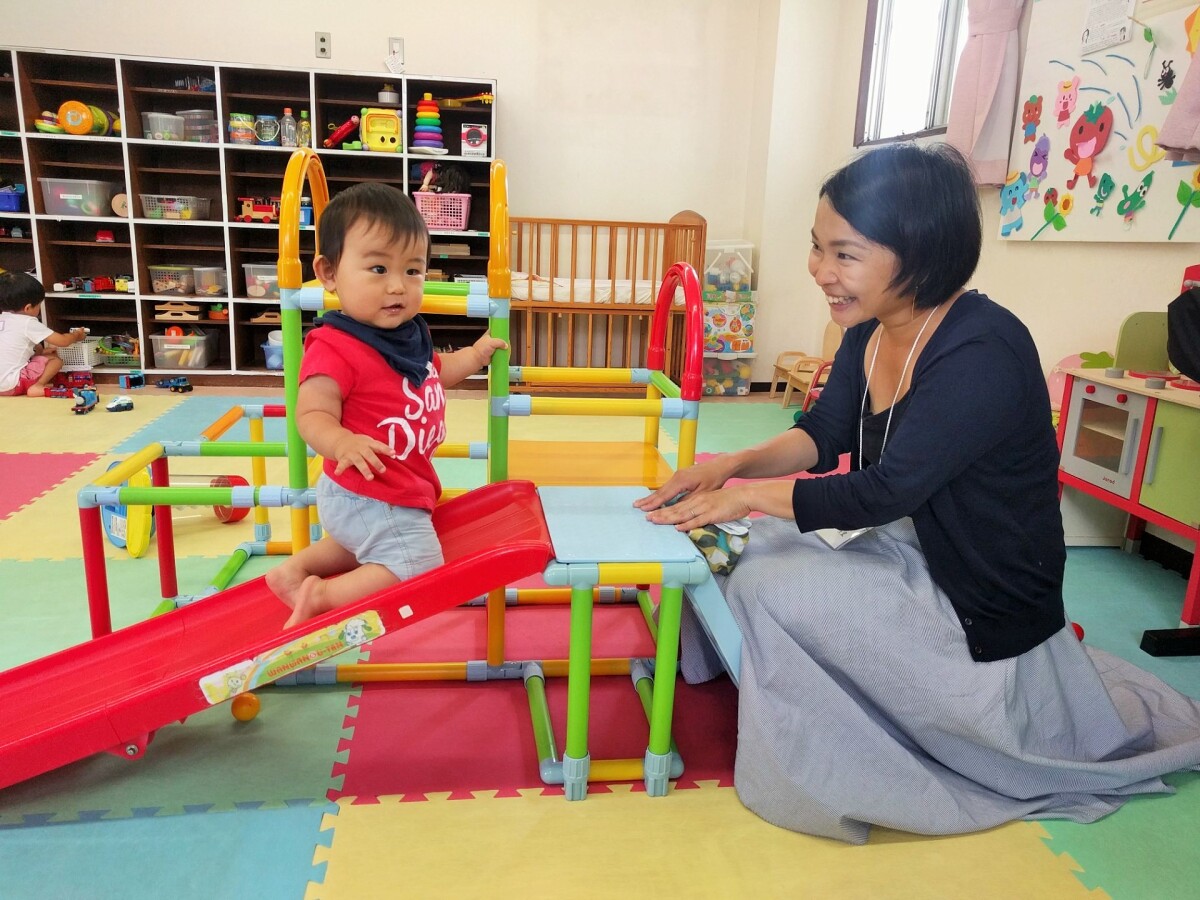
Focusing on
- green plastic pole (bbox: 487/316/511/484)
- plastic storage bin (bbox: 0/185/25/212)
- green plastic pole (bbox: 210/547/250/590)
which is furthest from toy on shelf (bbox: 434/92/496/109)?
green plastic pole (bbox: 487/316/511/484)

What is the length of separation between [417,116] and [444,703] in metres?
4.73

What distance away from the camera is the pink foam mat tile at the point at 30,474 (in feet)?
11.0

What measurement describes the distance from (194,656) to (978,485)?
63.6 inches

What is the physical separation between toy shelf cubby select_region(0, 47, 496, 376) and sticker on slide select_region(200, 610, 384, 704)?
15.1 ft

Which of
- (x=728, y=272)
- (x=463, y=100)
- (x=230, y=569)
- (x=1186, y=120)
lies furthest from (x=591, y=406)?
(x=463, y=100)

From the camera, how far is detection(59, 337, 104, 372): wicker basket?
568 centimetres

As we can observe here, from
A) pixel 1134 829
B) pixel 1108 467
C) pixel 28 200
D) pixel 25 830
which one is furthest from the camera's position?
pixel 28 200

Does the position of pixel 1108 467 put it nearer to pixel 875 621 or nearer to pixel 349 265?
pixel 875 621

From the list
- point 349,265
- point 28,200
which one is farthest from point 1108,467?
point 28,200

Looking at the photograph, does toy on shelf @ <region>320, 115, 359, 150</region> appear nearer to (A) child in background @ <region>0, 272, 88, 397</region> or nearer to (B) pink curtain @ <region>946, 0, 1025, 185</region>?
(A) child in background @ <region>0, 272, 88, 397</region>

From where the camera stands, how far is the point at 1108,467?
292 cm

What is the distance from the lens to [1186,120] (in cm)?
272

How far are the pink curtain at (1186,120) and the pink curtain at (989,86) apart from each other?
122cm

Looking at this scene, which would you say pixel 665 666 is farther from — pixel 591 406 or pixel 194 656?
pixel 194 656
